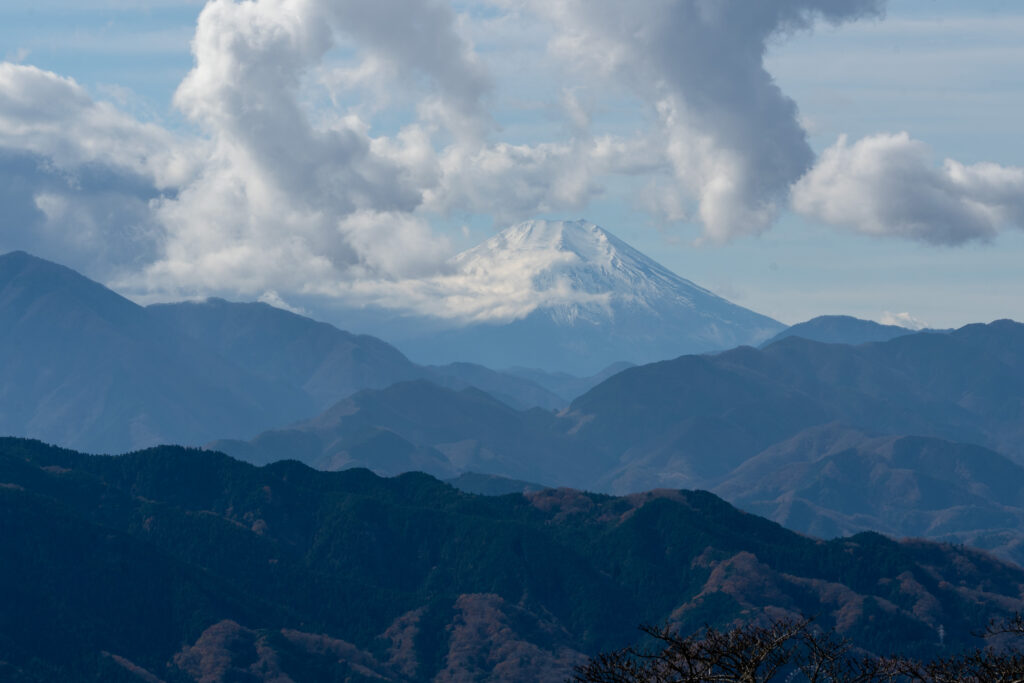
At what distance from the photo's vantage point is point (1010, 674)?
67688 mm

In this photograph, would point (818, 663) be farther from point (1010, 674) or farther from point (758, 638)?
point (1010, 674)

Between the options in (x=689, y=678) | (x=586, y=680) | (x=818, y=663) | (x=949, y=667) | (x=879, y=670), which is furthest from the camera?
(x=949, y=667)

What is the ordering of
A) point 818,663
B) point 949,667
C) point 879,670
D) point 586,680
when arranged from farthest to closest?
point 949,667
point 879,670
point 818,663
point 586,680

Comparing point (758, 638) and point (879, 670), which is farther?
point (879, 670)

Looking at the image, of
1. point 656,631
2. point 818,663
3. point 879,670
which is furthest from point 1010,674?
point 656,631

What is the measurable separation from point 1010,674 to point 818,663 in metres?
11.1

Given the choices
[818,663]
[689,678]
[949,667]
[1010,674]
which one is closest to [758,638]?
[818,663]

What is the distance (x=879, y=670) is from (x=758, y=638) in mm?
9810

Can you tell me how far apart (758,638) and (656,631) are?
5.81 meters

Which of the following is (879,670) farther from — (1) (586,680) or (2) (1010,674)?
(1) (586,680)

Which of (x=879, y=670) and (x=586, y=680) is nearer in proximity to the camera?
(x=586, y=680)

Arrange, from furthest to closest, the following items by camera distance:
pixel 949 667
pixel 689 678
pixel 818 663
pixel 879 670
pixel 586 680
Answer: pixel 949 667 < pixel 879 670 < pixel 818 663 < pixel 586 680 < pixel 689 678

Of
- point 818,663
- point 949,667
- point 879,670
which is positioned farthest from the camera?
point 949,667

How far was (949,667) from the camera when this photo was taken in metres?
77.7
